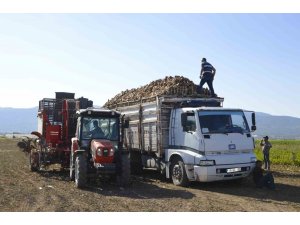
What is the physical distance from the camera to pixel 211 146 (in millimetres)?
11906

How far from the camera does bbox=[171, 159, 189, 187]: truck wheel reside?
41.2ft

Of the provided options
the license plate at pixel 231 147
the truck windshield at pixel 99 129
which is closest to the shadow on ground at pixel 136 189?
the truck windshield at pixel 99 129

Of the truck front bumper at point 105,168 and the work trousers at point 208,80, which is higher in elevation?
the work trousers at point 208,80

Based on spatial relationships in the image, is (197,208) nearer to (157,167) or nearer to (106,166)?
(106,166)

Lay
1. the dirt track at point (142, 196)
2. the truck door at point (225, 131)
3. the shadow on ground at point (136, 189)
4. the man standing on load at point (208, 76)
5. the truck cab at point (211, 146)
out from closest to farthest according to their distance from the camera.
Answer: the dirt track at point (142, 196) → the shadow on ground at point (136, 189) → the truck cab at point (211, 146) → the truck door at point (225, 131) → the man standing on load at point (208, 76)

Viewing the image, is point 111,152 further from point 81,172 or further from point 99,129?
point 99,129

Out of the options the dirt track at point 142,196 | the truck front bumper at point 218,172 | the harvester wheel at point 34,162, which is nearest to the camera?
the dirt track at point 142,196

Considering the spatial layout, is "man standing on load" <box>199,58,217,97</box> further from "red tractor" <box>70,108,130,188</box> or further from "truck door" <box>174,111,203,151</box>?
"red tractor" <box>70,108,130,188</box>

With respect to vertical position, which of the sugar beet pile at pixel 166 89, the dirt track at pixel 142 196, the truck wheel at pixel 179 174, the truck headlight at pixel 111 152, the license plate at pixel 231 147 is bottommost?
the dirt track at pixel 142 196

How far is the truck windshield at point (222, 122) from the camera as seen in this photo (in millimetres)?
12195

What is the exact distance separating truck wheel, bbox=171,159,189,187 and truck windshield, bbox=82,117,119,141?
223 centimetres

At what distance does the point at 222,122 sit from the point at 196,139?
3.51ft

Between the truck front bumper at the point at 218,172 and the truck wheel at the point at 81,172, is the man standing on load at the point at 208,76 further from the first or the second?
the truck wheel at the point at 81,172

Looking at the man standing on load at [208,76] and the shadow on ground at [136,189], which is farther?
the man standing on load at [208,76]
